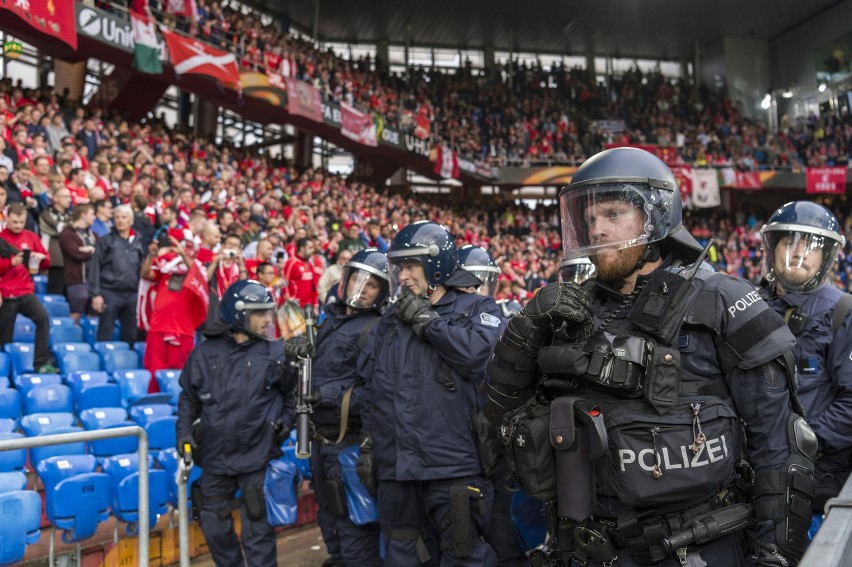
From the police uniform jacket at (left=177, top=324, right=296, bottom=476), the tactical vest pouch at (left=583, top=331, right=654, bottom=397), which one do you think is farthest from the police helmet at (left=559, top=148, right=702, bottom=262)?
the police uniform jacket at (left=177, top=324, right=296, bottom=476)

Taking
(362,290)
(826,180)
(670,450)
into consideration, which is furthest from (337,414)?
(826,180)

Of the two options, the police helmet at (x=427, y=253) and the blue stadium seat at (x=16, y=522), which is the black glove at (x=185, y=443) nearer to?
the blue stadium seat at (x=16, y=522)

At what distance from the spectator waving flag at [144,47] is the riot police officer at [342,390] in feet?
30.8

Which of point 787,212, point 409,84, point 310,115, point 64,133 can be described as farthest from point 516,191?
point 787,212

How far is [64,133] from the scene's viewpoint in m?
10.4

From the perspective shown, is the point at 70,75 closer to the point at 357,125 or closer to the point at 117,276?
the point at 357,125

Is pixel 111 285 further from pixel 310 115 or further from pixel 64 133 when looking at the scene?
pixel 310 115

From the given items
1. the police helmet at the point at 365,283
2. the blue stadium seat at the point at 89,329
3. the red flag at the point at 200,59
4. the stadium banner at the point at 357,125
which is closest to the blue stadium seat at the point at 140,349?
the blue stadium seat at the point at 89,329

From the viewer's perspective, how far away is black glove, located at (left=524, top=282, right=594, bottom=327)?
220 cm

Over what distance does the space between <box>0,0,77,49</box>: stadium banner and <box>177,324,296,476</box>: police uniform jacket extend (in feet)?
24.2

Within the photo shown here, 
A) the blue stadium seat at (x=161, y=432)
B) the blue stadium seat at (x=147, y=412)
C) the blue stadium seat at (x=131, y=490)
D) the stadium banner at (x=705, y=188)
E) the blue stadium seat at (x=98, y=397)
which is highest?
the stadium banner at (x=705, y=188)

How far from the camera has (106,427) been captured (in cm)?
545

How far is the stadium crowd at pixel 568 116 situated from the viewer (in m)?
25.6

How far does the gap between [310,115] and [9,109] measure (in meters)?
7.86
